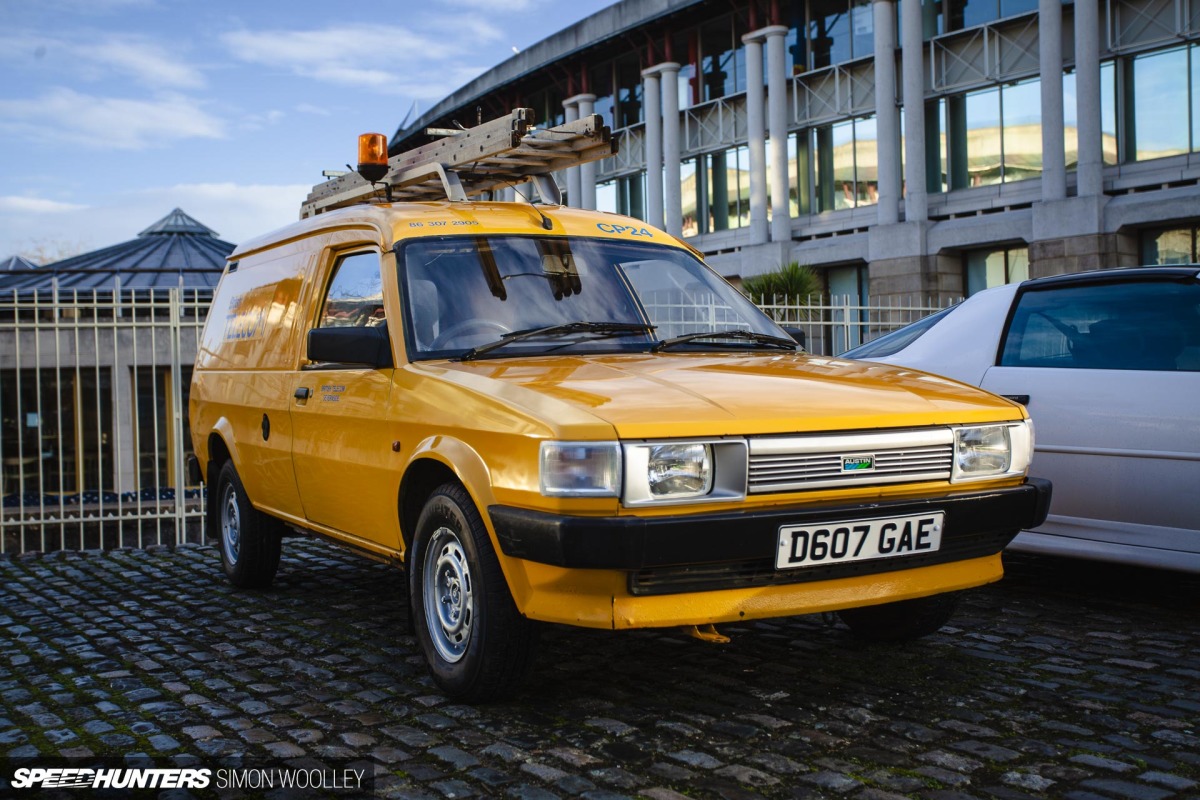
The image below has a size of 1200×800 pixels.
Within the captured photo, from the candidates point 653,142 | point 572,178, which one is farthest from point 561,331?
point 572,178

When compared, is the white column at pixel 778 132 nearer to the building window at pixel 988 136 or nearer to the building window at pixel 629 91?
the building window at pixel 988 136

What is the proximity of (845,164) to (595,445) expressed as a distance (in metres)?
24.4

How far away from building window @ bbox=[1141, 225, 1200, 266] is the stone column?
5.28 meters

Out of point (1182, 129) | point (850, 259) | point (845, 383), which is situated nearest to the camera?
point (845, 383)

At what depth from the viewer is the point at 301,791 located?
135 inches

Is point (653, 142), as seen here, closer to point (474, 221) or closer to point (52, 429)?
point (52, 429)

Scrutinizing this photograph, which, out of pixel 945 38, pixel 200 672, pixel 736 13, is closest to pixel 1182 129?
pixel 945 38

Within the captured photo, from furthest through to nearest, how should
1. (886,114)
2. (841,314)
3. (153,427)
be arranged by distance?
(841,314) → (153,427) → (886,114)

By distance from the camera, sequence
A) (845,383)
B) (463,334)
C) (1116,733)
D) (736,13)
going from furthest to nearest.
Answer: (736,13) → (463,334) → (845,383) → (1116,733)

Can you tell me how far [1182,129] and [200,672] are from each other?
20.5 meters

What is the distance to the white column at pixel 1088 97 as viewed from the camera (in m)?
21.0

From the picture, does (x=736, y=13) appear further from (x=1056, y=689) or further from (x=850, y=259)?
(x=1056, y=689)

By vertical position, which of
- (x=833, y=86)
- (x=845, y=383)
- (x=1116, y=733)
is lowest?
(x=1116, y=733)

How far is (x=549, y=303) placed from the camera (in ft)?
16.0
